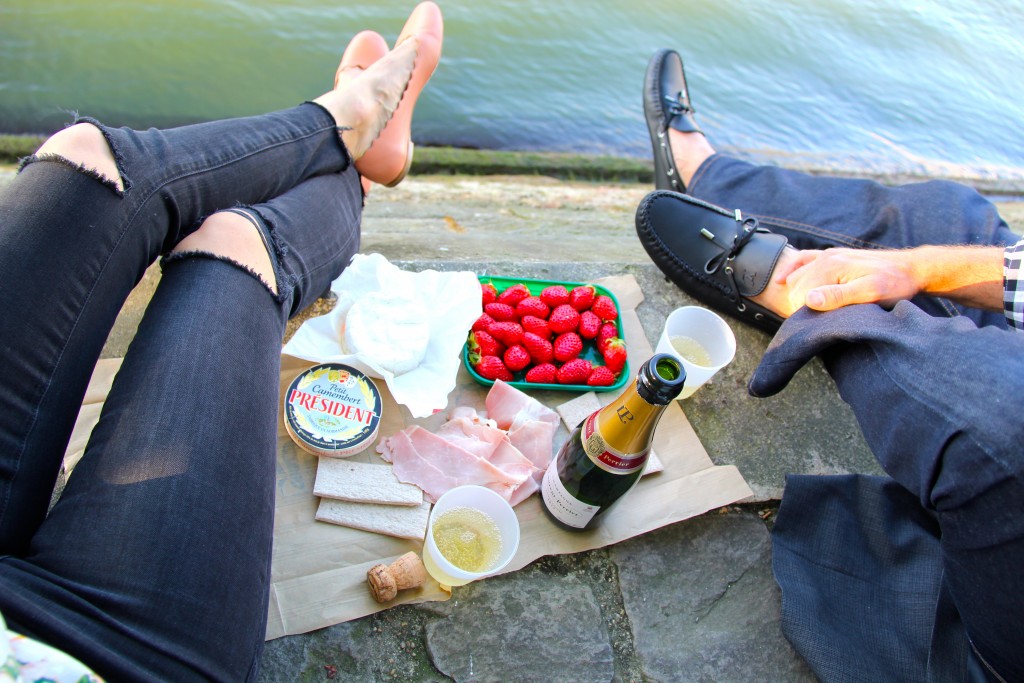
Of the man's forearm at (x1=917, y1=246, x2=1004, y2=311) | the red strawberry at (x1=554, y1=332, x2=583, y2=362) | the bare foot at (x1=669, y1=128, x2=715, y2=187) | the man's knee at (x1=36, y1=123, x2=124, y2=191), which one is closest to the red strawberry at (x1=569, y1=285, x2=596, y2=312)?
the red strawberry at (x1=554, y1=332, x2=583, y2=362)

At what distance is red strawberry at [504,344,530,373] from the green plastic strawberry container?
1.4 inches

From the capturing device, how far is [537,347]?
1.90 meters

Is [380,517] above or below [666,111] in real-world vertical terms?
below

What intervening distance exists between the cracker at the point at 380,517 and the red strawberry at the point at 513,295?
2.41 ft

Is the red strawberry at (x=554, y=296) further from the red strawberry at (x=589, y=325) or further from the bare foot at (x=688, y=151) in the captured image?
the bare foot at (x=688, y=151)

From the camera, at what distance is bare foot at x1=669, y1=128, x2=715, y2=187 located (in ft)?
9.25

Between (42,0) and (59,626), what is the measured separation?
16.0 ft

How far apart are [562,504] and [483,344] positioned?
575mm

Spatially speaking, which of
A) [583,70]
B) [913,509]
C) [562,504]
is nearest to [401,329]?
[562,504]

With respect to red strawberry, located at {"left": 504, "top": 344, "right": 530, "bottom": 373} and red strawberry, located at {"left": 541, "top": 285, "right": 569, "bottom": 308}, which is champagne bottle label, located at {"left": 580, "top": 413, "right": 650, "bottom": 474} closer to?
red strawberry, located at {"left": 504, "top": 344, "right": 530, "bottom": 373}

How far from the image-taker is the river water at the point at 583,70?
157 inches

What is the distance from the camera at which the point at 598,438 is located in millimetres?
1397

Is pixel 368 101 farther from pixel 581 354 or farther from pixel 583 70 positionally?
pixel 583 70

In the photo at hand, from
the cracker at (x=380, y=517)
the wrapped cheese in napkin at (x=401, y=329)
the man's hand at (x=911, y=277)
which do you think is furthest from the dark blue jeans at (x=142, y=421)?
the man's hand at (x=911, y=277)
